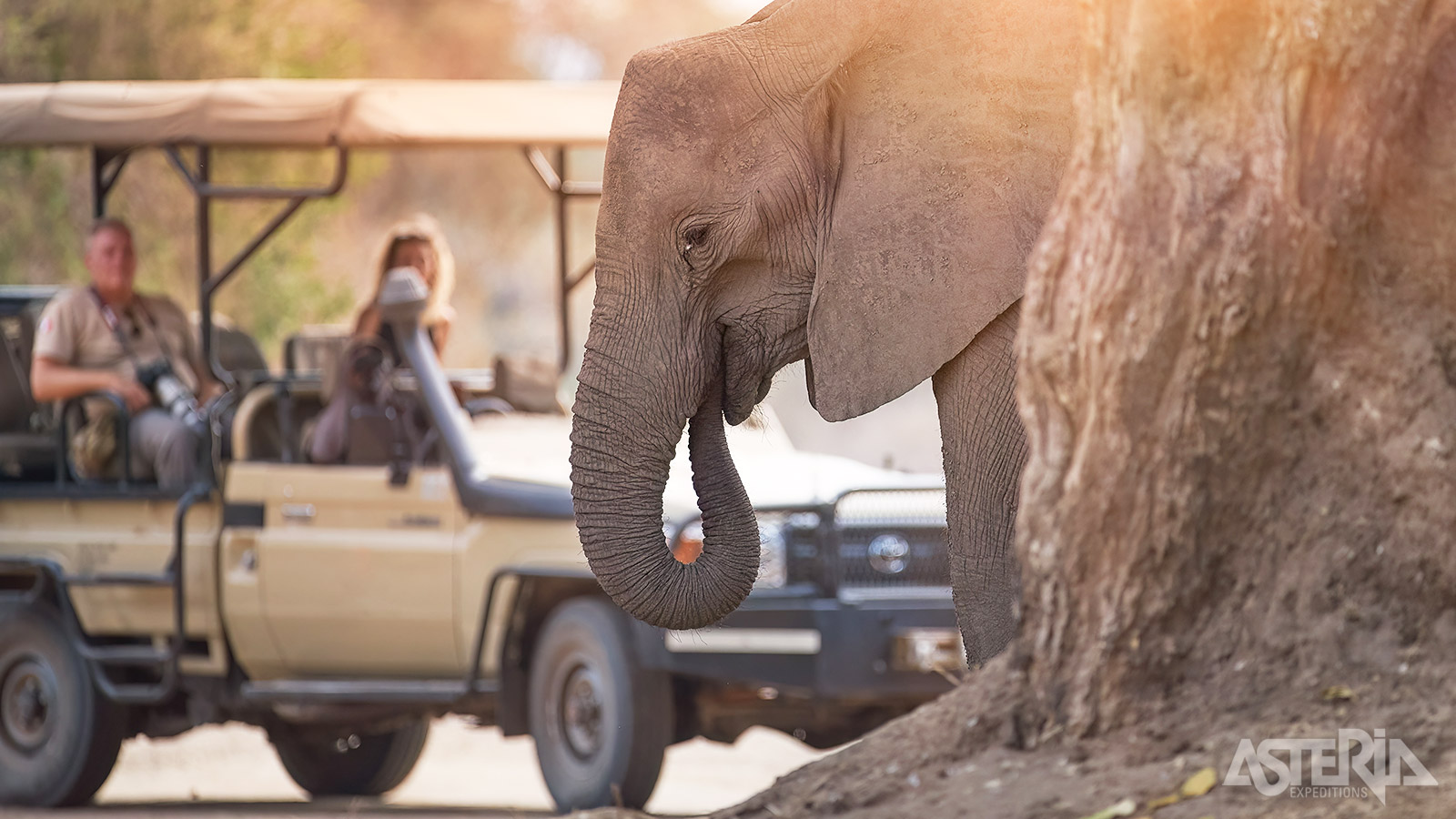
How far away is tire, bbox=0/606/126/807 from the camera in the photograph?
8797mm

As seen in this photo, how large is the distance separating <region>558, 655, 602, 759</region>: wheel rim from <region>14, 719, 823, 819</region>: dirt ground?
0.82 m

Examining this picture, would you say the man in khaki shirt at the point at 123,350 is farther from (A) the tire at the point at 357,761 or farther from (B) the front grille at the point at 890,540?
(B) the front grille at the point at 890,540

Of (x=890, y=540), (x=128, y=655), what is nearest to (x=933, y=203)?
(x=890, y=540)

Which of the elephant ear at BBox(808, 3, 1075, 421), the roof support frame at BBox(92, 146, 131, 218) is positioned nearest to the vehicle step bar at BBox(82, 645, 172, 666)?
the roof support frame at BBox(92, 146, 131, 218)

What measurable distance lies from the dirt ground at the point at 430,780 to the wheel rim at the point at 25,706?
13.1 inches

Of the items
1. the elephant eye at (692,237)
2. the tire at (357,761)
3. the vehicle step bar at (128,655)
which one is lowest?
the tire at (357,761)

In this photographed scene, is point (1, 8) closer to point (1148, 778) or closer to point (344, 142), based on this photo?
point (344, 142)

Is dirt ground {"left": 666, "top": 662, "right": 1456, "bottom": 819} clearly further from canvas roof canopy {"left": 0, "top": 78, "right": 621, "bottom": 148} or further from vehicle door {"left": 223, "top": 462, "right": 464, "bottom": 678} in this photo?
canvas roof canopy {"left": 0, "top": 78, "right": 621, "bottom": 148}

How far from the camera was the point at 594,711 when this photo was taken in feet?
25.3

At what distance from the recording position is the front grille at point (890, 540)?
7582 mm

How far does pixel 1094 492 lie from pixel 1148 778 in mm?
407

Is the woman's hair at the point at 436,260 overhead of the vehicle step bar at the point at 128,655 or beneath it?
overhead

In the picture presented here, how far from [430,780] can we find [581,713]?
359cm

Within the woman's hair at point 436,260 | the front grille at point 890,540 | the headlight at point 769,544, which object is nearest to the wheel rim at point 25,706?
the woman's hair at point 436,260
